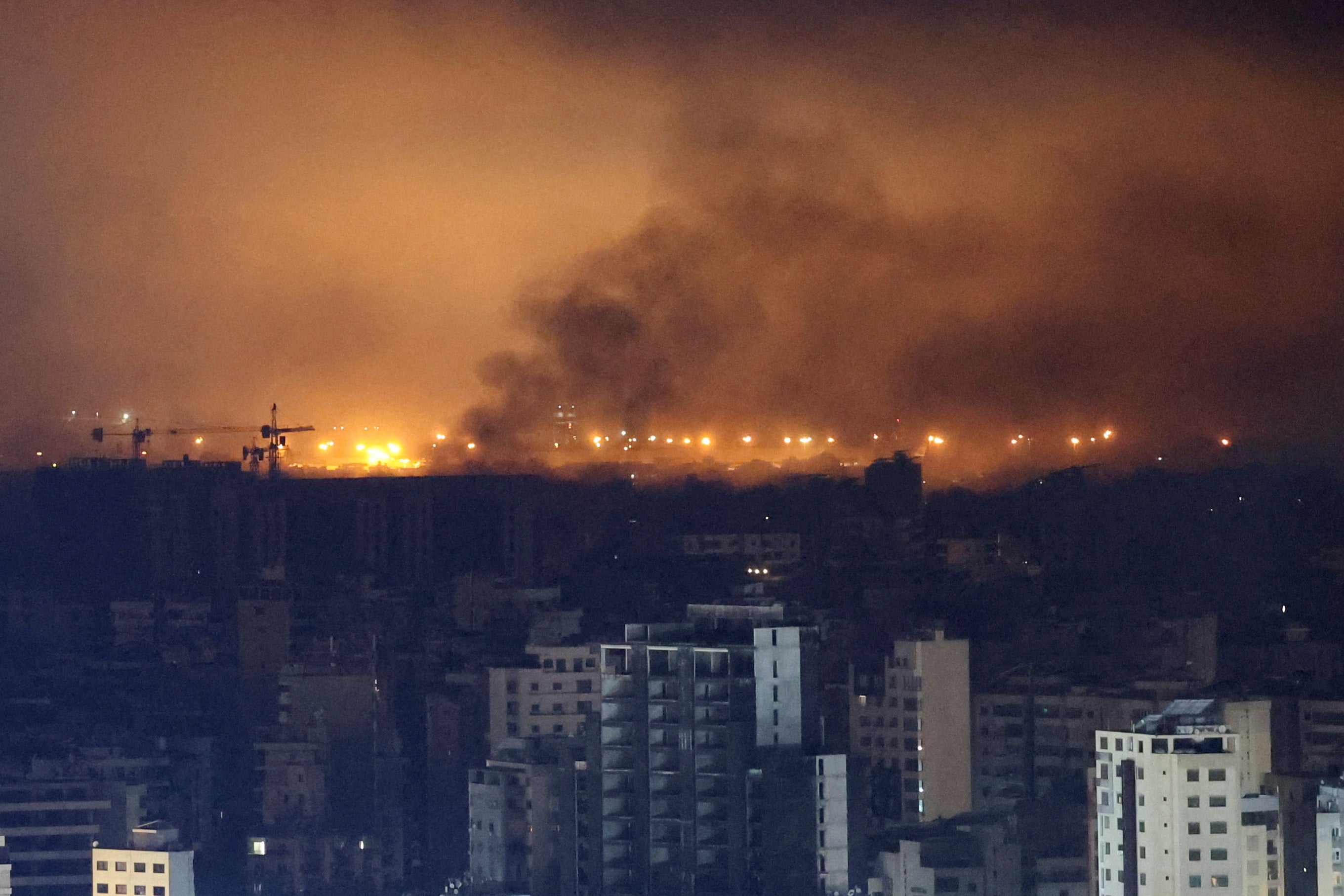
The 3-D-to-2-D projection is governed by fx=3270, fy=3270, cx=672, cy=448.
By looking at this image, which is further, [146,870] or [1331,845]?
[146,870]

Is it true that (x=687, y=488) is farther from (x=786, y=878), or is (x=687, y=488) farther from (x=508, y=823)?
(x=786, y=878)

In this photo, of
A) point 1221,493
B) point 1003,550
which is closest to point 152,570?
point 1003,550

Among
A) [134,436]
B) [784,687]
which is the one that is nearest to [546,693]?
[784,687]

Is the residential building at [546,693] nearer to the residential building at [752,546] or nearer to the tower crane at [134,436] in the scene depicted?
the residential building at [752,546]

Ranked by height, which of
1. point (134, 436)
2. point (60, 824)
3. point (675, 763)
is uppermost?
point (134, 436)

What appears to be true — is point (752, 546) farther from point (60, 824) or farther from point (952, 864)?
point (952, 864)

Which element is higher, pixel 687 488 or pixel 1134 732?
pixel 687 488

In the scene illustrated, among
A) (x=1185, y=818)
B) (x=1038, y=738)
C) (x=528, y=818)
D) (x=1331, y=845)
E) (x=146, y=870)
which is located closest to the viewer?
(x=1185, y=818)
